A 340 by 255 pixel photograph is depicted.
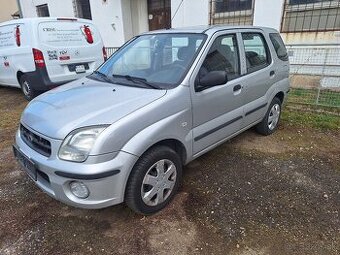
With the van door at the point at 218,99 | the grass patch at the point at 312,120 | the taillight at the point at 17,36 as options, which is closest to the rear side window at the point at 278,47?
the van door at the point at 218,99

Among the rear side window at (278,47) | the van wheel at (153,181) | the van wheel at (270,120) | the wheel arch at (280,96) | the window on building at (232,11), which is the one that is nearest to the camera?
the van wheel at (153,181)

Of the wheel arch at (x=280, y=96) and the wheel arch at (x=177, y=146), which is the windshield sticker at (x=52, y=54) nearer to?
the wheel arch at (x=177, y=146)

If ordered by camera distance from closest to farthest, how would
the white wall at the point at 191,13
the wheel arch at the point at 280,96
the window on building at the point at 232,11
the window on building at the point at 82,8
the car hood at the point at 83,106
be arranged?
the car hood at the point at 83,106 < the wheel arch at the point at 280,96 < the window on building at the point at 232,11 < the white wall at the point at 191,13 < the window on building at the point at 82,8

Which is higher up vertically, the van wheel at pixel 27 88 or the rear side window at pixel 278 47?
the rear side window at pixel 278 47

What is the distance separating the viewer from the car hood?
7.21 feet

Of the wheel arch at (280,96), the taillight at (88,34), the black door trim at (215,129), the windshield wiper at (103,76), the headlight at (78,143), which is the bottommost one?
the wheel arch at (280,96)

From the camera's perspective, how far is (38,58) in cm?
559

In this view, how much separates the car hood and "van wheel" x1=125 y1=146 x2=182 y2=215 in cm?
46

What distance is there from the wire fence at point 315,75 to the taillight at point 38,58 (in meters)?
5.25

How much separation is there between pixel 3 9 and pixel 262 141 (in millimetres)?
22353

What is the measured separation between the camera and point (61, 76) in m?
5.94

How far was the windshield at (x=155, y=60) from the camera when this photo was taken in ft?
A: 9.12

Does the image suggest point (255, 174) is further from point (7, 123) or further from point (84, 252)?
point (7, 123)

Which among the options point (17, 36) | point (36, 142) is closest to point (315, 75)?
point (36, 142)
